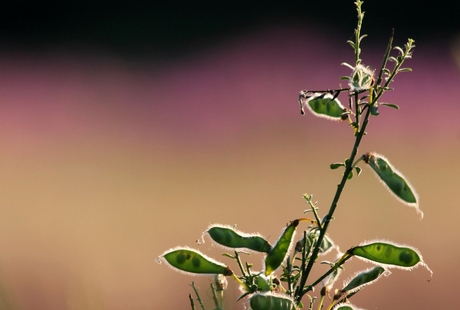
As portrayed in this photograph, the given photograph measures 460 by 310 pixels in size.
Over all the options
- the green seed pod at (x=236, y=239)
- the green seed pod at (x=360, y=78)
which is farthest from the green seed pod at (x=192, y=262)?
the green seed pod at (x=360, y=78)

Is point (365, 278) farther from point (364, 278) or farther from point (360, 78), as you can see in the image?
point (360, 78)

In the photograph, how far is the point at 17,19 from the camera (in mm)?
4543

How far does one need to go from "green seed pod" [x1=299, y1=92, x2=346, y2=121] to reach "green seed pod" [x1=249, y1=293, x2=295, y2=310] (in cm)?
10

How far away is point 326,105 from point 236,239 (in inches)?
3.4

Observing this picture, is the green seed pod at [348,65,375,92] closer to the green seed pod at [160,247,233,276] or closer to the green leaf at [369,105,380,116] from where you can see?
the green leaf at [369,105,380,116]

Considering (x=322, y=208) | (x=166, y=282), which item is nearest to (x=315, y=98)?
(x=166, y=282)

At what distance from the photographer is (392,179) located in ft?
1.28

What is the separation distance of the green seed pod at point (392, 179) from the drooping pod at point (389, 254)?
0.08 feet

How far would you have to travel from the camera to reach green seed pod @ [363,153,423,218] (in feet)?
1.27

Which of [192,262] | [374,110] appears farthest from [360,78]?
[192,262]

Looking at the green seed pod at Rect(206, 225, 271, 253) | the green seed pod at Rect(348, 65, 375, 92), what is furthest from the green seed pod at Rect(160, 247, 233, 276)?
the green seed pod at Rect(348, 65, 375, 92)

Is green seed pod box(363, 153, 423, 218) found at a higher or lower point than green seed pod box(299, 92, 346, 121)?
lower

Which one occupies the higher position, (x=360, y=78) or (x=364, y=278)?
(x=360, y=78)

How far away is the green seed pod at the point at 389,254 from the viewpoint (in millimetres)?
398
